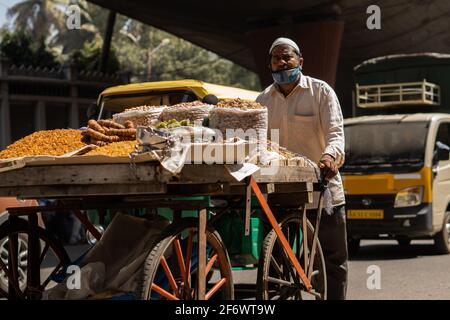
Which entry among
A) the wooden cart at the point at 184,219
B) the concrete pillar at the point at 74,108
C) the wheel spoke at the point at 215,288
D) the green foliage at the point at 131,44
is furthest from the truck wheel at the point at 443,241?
the green foliage at the point at 131,44

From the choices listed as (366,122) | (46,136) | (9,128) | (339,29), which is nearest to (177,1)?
(339,29)

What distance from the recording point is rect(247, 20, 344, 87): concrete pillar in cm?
2733

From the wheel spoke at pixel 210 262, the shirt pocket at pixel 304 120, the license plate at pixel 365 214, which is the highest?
the shirt pocket at pixel 304 120

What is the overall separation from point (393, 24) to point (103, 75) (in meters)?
11.8

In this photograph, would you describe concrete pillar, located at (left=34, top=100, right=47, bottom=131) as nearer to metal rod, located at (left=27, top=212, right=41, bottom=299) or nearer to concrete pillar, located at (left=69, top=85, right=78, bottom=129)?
concrete pillar, located at (left=69, top=85, right=78, bottom=129)

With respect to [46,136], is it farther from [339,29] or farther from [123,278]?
[339,29]

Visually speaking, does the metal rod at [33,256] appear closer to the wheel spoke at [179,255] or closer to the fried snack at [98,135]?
the fried snack at [98,135]

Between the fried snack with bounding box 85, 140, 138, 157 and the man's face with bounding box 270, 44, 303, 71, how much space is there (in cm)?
150

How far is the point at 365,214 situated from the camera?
12906 mm

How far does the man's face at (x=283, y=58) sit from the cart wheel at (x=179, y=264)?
143 centimetres

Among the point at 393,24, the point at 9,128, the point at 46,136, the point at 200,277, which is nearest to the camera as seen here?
the point at 200,277

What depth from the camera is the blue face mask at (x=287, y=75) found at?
6.05 m
